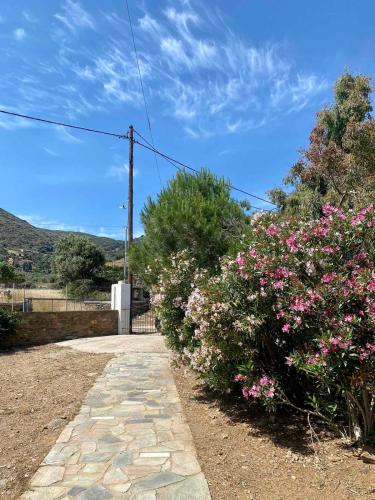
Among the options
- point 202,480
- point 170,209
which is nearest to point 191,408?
point 202,480

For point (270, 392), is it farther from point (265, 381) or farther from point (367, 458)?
point (367, 458)

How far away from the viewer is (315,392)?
5219 mm

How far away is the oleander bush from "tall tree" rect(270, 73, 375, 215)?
5.74 ft

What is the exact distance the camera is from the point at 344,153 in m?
10.7

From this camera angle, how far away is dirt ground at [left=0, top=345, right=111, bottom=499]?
4.34 metres

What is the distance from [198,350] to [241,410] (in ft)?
4.20

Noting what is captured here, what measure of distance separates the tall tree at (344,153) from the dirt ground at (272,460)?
295 centimetres

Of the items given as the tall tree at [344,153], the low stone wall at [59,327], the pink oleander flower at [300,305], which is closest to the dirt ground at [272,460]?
the pink oleander flower at [300,305]

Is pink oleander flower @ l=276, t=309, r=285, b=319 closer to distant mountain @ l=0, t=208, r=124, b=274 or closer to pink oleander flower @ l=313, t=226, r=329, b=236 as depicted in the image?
pink oleander flower @ l=313, t=226, r=329, b=236

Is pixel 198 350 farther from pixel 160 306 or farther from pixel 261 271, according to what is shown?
pixel 160 306

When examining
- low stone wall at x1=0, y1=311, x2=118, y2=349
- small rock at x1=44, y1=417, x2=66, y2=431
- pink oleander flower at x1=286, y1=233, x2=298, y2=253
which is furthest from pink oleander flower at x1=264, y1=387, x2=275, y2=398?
low stone wall at x1=0, y1=311, x2=118, y2=349

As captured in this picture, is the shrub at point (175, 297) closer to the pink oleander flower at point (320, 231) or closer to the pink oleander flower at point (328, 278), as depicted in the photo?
the pink oleander flower at point (320, 231)

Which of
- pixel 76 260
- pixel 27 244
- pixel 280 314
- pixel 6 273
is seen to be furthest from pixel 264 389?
pixel 27 244

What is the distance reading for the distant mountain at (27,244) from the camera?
6262 cm
